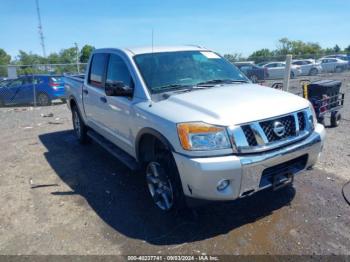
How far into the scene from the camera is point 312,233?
339 cm

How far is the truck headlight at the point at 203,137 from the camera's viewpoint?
3.08 meters

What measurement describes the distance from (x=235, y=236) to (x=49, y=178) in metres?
3.26

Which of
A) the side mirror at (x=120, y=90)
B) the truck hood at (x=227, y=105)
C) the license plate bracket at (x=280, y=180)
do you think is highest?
the side mirror at (x=120, y=90)

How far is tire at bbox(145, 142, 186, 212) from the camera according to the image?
A: 136 inches

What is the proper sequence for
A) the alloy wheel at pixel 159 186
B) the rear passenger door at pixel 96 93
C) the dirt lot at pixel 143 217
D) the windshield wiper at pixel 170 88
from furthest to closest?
the rear passenger door at pixel 96 93
the windshield wiper at pixel 170 88
the alloy wheel at pixel 159 186
the dirt lot at pixel 143 217

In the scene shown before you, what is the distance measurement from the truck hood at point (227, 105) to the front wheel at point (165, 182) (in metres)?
0.50

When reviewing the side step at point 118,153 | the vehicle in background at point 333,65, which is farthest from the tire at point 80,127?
→ the vehicle in background at point 333,65

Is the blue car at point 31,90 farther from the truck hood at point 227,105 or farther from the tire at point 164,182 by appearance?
the truck hood at point 227,105

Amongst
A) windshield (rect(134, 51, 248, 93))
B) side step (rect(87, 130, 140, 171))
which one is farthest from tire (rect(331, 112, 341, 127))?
side step (rect(87, 130, 140, 171))

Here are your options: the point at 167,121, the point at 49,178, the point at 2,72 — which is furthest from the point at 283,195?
the point at 2,72

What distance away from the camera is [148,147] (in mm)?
4027

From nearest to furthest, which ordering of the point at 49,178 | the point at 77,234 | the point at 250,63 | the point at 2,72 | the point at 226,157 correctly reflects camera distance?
the point at 226,157
the point at 77,234
the point at 49,178
the point at 2,72
the point at 250,63

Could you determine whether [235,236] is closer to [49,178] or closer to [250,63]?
[49,178]

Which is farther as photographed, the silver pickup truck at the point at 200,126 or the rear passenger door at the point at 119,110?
the rear passenger door at the point at 119,110
